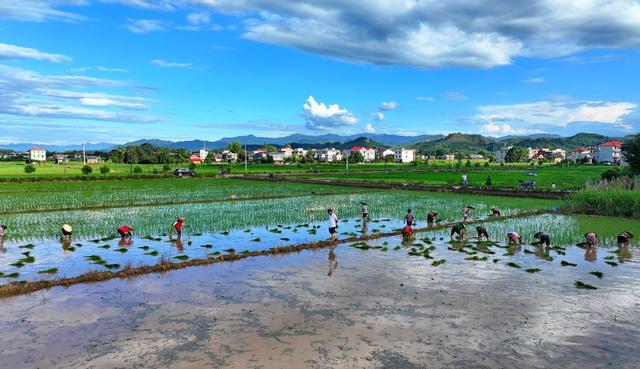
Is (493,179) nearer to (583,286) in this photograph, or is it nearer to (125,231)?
(583,286)

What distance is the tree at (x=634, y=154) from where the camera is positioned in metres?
33.7

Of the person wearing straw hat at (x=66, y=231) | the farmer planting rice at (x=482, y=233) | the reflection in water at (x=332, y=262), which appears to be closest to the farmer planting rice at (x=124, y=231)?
the person wearing straw hat at (x=66, y=231)

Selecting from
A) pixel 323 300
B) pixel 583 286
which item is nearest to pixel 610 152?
pixel 583 286

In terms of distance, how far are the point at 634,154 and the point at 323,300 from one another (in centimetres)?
3507

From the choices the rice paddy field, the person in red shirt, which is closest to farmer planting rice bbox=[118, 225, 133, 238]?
the person in red shirt

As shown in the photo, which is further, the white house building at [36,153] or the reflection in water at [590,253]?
the white house building at [36,153]

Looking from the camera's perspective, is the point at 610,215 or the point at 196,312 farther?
the point at 610,215

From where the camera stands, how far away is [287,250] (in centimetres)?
1460

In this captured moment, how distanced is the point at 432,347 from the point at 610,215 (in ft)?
67.7

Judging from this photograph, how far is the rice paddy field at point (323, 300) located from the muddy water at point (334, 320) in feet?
0.12

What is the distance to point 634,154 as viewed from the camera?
34031 millimetres

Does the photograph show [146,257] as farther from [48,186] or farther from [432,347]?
[48,186]

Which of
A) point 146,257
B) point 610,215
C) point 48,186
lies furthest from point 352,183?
point 146,257

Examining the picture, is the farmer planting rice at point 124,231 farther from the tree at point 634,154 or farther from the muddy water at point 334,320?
the tree at point 634,154
